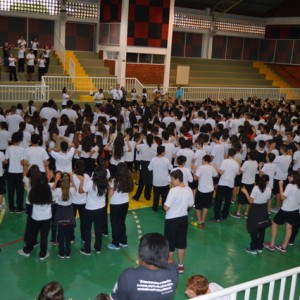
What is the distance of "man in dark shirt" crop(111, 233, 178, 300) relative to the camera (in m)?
3.36

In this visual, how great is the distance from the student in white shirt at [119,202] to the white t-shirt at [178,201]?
0.80 metres

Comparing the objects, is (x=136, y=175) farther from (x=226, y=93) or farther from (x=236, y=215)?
(x=226, y=93)

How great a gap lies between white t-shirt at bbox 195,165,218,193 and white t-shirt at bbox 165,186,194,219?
1.70 meters

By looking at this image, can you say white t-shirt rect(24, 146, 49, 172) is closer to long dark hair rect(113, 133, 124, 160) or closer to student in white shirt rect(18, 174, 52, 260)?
long dark hair rect(113, 133, 124, 160)

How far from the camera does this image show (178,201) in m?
6.46

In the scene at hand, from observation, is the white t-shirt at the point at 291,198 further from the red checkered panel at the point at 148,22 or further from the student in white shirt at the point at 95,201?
the red checkered panel at the point at 148,22

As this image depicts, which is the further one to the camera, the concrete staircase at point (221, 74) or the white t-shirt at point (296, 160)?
the concrete staircase at point (221, 74)

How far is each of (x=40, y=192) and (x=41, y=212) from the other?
0.36 meters

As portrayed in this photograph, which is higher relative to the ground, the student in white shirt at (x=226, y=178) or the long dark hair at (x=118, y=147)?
the long dark hair at (x=118, y=147)

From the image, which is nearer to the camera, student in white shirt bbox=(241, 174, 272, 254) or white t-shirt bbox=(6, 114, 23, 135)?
student in white shirt bbox=(241, 174, 272, 254)

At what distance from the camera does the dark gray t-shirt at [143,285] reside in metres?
3.35

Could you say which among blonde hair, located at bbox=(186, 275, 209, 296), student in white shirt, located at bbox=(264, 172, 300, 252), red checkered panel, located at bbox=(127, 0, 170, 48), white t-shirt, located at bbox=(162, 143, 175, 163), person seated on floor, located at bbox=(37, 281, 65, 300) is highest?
red checkered panel, located at bbox=(127, 0, 170, 48)

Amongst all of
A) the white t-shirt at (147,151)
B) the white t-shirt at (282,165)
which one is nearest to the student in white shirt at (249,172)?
the white t-shirt at (282,165)

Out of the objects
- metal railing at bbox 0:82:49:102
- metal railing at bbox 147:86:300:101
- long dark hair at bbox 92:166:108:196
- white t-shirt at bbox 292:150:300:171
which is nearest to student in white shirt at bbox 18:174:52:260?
long dark hair at bbox 92:166:108:196
